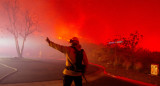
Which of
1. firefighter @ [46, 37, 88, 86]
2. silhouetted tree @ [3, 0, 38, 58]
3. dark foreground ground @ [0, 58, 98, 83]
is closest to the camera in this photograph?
firefighter @ [46, 37, 88, 86]

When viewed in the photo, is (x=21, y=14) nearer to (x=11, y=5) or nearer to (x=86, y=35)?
(x=11, y=5)

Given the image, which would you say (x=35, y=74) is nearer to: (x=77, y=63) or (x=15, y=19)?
(x=77, y=63)

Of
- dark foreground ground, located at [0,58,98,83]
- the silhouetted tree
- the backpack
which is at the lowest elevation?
dark foreground ground, located at [0,58,98,83]

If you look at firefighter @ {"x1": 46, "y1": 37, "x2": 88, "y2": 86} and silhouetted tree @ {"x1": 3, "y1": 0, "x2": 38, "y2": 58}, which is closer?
firefighter @ {"x1": 46, "y1": 37, "x2": 88, "y2": 86}

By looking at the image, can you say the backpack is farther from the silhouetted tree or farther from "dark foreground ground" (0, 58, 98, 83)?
the silhouetted tree

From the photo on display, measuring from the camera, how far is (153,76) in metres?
10.7

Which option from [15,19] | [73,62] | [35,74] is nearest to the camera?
[73,62]

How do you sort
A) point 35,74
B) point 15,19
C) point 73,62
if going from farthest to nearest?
point 15,19 < point 35,74 < point 73,62

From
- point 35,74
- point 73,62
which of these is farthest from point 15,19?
point 73,62

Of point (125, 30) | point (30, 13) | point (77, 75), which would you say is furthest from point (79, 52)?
point (125, 30)

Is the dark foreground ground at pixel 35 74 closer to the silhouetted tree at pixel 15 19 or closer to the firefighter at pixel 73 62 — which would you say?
the firefighter at pixel 73 62

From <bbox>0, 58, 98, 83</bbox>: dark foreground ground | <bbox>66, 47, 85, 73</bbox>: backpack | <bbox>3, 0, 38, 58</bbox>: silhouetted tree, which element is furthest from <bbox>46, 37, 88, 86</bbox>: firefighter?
<bbox>3, 0, 38, 58</bbox>: silhouetted tree

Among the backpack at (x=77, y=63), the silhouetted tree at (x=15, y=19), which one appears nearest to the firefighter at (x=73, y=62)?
the backpack at (x=77, y=63)

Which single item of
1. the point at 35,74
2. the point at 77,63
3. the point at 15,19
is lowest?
the point at 35,74
